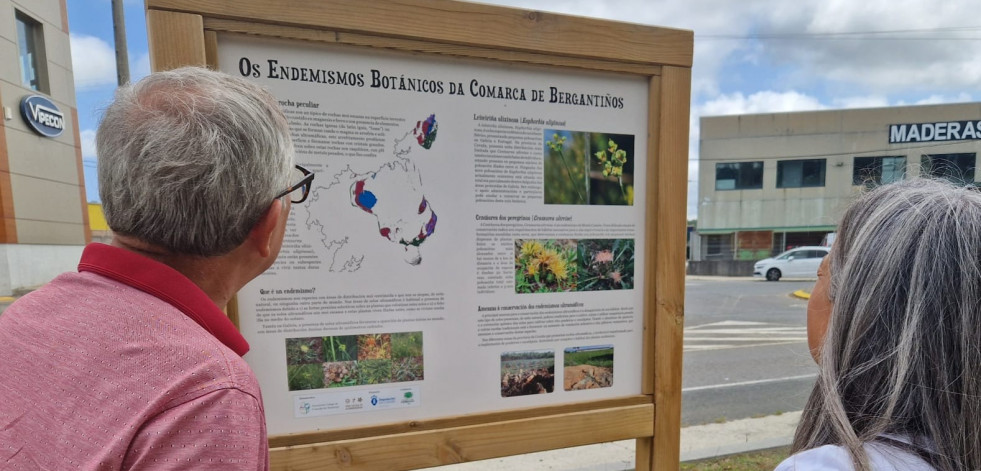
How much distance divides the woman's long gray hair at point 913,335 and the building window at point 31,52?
464 inches

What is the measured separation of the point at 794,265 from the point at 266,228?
22322mm

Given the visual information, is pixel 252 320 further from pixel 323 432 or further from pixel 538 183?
pixel 538 183

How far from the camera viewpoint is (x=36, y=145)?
838cm

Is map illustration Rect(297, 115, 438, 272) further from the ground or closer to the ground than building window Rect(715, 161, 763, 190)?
closer to the ground

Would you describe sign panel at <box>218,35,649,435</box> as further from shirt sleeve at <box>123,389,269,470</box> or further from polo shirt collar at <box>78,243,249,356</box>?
shirt sleeve at <box>123,389,269,470</box>

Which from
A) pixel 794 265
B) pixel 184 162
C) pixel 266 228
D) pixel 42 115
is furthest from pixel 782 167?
pixel 42 115

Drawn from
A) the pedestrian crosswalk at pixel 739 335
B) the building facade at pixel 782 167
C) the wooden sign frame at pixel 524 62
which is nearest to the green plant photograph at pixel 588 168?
the wooden sign frame at pixel 524 62

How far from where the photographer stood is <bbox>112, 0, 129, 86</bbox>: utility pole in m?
5.47

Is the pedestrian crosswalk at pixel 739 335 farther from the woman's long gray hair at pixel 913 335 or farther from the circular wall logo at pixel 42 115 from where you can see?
the circular wall logo at pixel 42 115

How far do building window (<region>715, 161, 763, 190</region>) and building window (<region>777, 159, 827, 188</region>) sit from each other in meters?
1.03

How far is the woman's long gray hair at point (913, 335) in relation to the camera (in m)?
0.79

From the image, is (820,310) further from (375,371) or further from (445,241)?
(375,371)

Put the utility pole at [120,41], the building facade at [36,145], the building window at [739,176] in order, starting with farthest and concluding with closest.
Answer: the building window at [739,176] → the building facade at [36,145] → the utility pole at [120,41]

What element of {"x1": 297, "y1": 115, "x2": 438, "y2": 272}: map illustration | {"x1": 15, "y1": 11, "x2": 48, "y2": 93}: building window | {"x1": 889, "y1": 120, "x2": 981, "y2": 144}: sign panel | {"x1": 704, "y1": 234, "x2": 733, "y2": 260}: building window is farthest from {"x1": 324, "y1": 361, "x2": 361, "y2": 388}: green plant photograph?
{"x1": 704, "y1": 234, "x2": 733, "y2": 260}: building window
